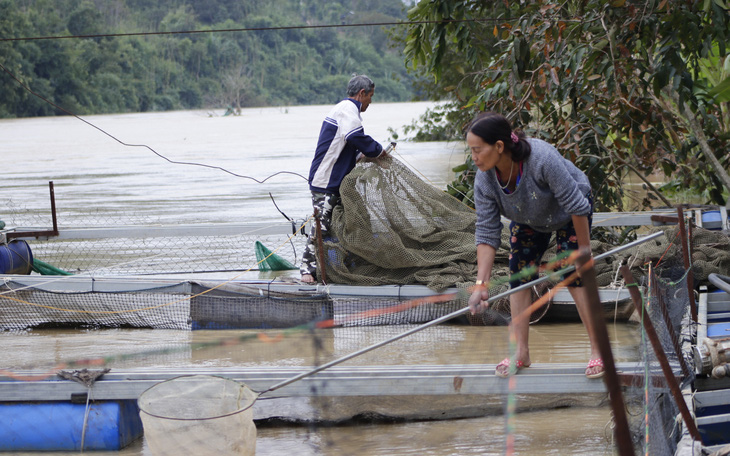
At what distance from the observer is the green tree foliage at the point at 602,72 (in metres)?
5.67

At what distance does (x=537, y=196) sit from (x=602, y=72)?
2.90 m

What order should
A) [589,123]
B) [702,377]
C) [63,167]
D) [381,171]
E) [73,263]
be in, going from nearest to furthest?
1. [702,377]
2. [381,171]
3. [589,123]
4. [73,263]
5. [63,167]

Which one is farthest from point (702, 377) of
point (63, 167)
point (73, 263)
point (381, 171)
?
point (63, 167)

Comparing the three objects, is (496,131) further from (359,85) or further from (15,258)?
(15,258)

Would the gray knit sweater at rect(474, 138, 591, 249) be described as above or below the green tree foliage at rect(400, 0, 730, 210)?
below

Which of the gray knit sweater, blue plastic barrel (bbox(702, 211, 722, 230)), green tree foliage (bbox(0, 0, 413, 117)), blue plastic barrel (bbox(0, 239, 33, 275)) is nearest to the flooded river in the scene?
blue plastic barrel (bbox(0, 239, 33, 275))

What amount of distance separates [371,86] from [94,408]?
3197 millimetres

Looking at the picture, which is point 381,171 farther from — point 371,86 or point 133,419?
point 133,419

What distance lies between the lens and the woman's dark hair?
10.7 ft

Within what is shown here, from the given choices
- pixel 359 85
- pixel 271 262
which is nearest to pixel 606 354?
pixel 359 85

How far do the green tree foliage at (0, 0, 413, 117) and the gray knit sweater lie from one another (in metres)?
46.4

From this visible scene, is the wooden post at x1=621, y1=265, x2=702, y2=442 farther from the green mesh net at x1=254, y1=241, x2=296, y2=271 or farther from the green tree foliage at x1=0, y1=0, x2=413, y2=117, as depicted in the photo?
the green tree foliage at x1=0, y1=0, x2=413, y2=117

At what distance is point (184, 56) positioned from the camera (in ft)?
226

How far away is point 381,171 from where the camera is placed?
584cm
